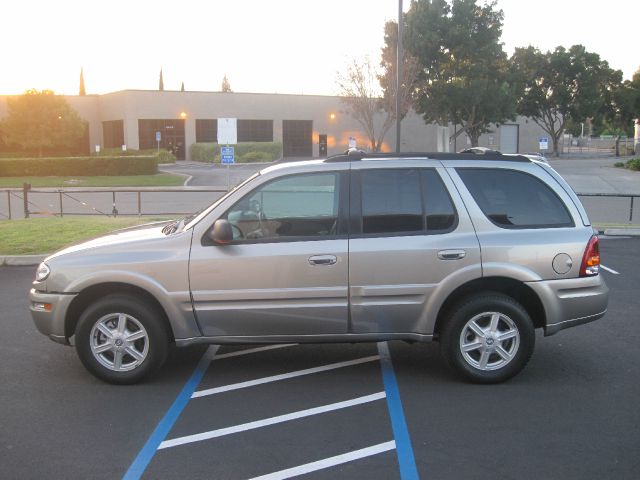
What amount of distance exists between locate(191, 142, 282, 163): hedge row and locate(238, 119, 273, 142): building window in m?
2.75

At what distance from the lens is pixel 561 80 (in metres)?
62.3

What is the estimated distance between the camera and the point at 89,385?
5945 mm

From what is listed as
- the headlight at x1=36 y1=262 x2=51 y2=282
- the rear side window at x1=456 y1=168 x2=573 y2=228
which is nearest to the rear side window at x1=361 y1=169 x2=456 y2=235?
the rear side window at x1=456 y1=168 x2=573 y2=228

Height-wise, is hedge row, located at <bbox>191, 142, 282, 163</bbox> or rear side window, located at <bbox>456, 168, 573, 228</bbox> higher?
hedge row, located at <bbox>191, 142, 282, 163</bbox>

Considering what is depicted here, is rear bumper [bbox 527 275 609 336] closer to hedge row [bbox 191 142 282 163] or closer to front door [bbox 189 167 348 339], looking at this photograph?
front door [bbox 189 167 348 339]

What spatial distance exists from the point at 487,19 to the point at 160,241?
5075cm

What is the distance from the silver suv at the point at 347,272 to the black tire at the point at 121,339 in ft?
0.04

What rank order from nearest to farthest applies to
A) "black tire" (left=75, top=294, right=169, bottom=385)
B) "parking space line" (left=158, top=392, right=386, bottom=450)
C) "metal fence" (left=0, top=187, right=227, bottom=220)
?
"parking space line" (left=158, top=392, right=386, bottom=450)
"black tire" (left=75, top=294, right=169, bottom=385)
"metal fence" (left=0, top=187, right=227, bottom=220)

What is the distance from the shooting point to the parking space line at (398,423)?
4305 mm

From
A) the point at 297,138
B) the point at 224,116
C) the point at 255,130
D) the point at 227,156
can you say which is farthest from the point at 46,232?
the point at 297,138

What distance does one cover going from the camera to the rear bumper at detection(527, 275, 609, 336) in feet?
19.0

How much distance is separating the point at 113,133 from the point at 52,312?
5904 cm

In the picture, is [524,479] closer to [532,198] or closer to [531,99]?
[532,198]

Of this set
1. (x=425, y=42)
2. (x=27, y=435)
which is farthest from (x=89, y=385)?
(x=425, y=42)
